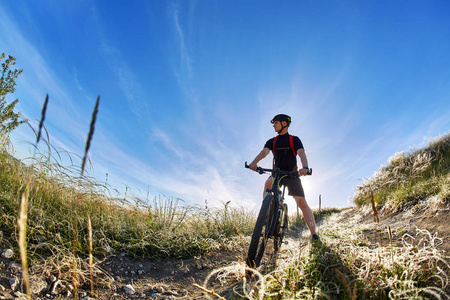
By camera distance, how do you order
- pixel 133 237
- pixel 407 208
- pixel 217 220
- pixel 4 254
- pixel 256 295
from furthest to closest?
pixel 407 208
pixel 217 220
pixel 133 237
pixel 4 254
pixel 256 295

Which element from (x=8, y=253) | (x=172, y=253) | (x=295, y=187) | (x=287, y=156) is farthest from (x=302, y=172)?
(x=8, y=253)

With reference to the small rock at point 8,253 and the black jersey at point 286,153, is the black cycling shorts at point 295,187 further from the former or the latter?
the small rock at point 8,253

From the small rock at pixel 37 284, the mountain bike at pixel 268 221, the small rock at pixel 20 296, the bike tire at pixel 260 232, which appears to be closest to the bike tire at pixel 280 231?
the mountain bike at pixel 268 221

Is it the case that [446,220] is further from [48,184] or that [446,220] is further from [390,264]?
[48,184]

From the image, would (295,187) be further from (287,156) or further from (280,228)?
(280,228)

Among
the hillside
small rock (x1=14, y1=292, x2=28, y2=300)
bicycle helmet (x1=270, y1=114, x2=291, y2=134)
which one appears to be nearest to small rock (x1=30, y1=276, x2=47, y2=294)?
the hillside

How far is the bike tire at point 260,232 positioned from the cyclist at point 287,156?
0.82 meters

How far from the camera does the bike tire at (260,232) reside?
13.1 ft

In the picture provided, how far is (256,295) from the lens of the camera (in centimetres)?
282

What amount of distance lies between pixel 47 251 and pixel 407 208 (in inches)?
343

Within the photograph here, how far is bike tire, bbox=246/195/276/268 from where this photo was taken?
4004 millimetres

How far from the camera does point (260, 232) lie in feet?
13.3

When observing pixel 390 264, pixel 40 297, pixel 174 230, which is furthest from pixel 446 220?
pixel 40 297

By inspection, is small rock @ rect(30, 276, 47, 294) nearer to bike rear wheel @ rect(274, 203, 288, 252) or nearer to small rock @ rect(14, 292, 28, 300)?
small rock @ rect(14, 292, 28, 300)
